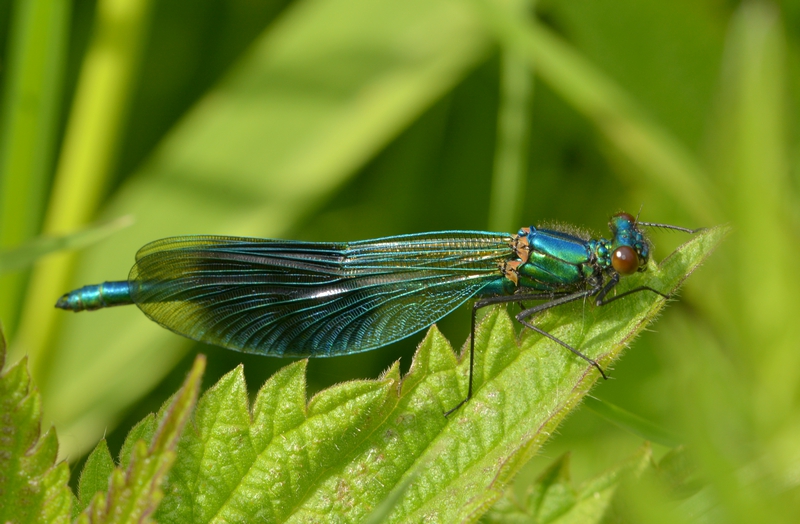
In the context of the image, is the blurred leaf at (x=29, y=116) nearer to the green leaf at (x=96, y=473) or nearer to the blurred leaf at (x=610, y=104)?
the green leaf at (x=96, y=473)

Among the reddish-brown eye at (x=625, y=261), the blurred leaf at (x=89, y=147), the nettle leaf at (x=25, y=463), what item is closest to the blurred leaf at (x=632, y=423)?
the reddish-brown eye at (x=625, y=261)

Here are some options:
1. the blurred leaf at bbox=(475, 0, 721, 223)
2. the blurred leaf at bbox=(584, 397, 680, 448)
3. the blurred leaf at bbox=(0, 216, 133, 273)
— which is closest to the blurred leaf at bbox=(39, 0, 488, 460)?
the blurred leaf at bbox=(475, 0, 721, 223)

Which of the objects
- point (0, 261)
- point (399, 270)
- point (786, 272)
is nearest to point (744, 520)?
point (786, 272)

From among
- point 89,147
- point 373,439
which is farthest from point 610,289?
point 89,147

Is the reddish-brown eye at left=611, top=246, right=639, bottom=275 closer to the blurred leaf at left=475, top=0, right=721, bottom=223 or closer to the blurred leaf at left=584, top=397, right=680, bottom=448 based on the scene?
the blurred leaf at left=584, top=397, right=680, bottom=448


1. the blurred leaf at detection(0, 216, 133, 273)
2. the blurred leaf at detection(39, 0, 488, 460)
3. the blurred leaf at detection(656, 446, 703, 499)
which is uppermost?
the blurred leaf at detection(39, 0, 488, 460)

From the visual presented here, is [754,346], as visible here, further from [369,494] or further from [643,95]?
[643,95]

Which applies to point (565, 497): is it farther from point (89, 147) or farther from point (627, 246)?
point (89, 147)
